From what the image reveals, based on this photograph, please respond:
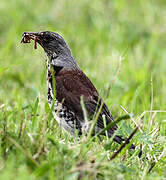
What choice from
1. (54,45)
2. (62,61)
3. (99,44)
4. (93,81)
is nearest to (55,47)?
(54,45)

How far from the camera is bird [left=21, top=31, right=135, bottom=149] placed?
4246 millimetres

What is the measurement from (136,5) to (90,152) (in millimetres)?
7501

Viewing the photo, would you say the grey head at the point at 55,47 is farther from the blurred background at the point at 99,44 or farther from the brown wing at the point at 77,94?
the blurred background at the point at 99,44

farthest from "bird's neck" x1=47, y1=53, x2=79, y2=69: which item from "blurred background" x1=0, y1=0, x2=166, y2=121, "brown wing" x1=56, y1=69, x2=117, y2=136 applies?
"blurred background" x1=0, y1=0, x2=166, y2=121

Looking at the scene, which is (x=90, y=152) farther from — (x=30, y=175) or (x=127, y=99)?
(x=127, y=99)

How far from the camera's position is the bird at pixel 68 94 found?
4.25 m

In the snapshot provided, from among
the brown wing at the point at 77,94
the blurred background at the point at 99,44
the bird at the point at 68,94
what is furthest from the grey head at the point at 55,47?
the blurred background at the point at 99,44

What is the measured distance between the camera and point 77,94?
14.3ft

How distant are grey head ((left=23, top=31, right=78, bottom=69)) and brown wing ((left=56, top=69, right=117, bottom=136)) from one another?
0.48 ft

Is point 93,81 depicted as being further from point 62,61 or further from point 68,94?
point 68,94

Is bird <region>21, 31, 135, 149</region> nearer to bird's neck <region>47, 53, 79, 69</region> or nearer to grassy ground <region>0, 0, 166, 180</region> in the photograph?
bird's neck <region>47, 53, 79, 69</region>

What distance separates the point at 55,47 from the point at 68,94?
0.60m

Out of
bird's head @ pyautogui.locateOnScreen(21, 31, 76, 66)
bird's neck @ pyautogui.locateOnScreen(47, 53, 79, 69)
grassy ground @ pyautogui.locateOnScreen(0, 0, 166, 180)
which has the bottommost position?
grassy ground @ pyautogui.locateOnScreen(0, 0, 166, 180)

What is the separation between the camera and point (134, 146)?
4.07m
